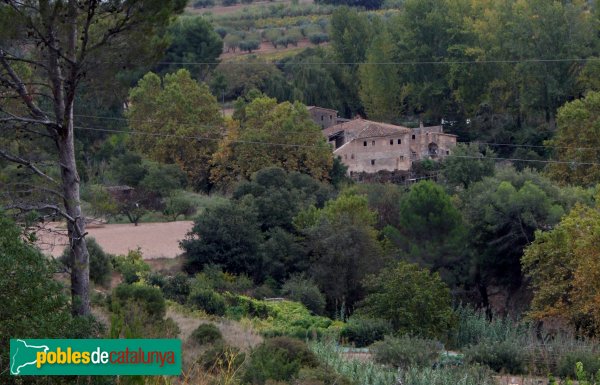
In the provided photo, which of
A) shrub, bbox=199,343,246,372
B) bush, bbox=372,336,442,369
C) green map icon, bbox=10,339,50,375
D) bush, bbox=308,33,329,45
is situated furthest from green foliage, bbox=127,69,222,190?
green map icon, bbox=10,339,50,375

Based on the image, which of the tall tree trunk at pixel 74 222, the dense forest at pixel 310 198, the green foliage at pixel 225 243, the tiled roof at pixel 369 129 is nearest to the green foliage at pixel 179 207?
the dense forest at pixel 310 198

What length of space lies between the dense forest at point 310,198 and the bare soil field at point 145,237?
0.60m

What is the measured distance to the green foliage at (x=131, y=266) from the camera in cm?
2464

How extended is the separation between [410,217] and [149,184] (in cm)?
1328

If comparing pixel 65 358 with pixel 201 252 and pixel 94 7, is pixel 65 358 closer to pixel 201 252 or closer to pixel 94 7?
pixel 94 7

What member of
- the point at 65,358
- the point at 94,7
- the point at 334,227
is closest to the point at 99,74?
the point at 94,7

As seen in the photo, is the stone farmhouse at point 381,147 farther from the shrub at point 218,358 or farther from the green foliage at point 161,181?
the shrub at point 218,358

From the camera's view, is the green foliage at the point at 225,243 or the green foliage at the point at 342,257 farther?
the green foliage at the point at 225,243

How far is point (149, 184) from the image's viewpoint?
132 feet

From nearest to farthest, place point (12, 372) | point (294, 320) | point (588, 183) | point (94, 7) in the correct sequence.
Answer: point (12, 372)
point (94, 7)
point (294, 320)
point (588, 183)

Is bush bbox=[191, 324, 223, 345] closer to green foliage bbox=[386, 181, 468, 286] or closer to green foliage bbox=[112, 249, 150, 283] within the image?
green foliage bbox=[112, 249, 150, 283]

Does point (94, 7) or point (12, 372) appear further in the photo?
point (94, 7)

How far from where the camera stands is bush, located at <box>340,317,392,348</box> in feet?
70.5

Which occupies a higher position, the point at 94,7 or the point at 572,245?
the point at 94,7
